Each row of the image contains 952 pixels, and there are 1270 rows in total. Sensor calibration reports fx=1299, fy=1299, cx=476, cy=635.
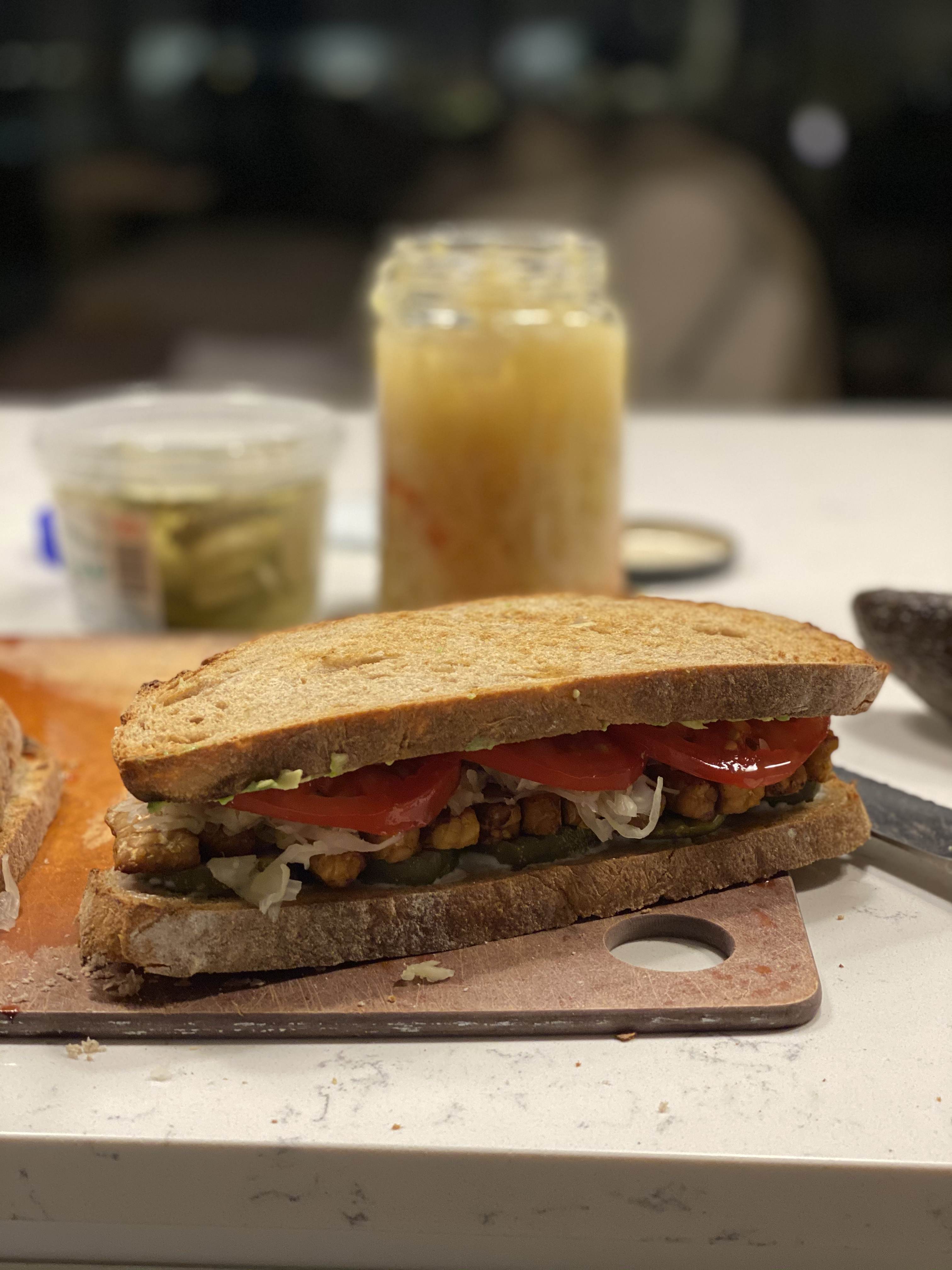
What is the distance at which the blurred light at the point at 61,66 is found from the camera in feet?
30.2

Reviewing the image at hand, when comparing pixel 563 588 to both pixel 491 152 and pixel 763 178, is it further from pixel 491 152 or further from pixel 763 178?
pixel 491 152

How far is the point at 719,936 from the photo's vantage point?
4.75ft

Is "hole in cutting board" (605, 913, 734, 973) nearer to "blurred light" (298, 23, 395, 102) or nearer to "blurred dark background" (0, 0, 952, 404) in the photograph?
"blurred dark background" (0, 0, 952, 404)

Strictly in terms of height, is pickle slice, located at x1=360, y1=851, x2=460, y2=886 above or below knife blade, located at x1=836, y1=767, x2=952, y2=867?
above

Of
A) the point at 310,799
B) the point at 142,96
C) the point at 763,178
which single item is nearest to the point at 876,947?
the point at 310,799

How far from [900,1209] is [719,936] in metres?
0.37

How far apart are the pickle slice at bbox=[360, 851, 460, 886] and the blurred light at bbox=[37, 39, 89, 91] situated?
921 cm

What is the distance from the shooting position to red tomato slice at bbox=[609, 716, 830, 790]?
4.96 ft

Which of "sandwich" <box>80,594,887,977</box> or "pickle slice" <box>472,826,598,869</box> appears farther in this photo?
"pickle slice" <box>472,826,598,869</box>

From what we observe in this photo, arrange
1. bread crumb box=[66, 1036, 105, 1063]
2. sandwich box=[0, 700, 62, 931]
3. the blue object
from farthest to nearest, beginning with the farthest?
1. the blue object
2. sandwich box=[0, 700, 62, 931]
3. bread crumb box=[66, 1036, 105, 1063]

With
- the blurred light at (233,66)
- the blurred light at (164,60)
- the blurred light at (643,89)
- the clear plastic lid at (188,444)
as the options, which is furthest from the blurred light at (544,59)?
the clear plastic lid at (188,444)

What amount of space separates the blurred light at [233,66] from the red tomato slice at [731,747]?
8.64 metres

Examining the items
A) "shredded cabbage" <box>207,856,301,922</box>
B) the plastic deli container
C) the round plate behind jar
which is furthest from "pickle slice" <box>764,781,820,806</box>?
the plastic deli container

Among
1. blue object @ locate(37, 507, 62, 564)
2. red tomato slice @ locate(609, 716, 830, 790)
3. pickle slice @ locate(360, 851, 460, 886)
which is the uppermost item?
red tomato slice @ locate(609, 716, 830, 790)
